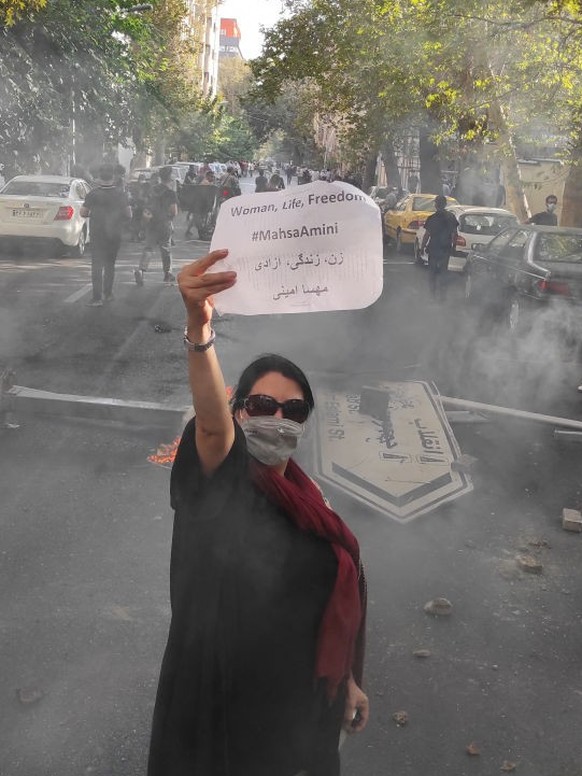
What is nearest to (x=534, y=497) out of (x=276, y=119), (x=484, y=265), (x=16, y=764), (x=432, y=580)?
(x=432, y=580)

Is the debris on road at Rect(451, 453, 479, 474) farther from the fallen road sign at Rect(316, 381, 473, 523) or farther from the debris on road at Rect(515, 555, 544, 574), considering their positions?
the debris on road at Rect(515, 555, 544, 574)

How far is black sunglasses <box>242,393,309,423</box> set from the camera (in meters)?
2.26

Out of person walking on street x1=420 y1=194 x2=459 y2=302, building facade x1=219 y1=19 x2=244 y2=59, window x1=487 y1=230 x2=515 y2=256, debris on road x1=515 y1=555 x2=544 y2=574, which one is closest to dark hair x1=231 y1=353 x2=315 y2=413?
debris on road x1=515 y1=555 x2=544 y2=574

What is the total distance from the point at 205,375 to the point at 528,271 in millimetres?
10930

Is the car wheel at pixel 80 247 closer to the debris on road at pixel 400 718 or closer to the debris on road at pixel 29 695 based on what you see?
the debris on road at pixel 29 695

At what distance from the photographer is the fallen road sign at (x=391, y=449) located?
6.01 metres

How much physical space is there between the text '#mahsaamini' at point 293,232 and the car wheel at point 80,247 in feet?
55.1

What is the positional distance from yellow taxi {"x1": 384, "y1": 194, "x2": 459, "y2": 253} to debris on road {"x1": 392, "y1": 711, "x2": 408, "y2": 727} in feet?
68.9

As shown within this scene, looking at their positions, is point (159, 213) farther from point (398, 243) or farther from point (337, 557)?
point (337, 557)

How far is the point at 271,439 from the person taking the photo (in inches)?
86.7

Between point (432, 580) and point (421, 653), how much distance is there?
0.83 meters

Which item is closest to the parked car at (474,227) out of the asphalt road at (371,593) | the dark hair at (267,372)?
the asphalt road at (371,593)

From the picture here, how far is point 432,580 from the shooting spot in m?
5.15

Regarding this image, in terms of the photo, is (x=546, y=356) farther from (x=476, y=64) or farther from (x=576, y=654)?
(x=476, y=64)
